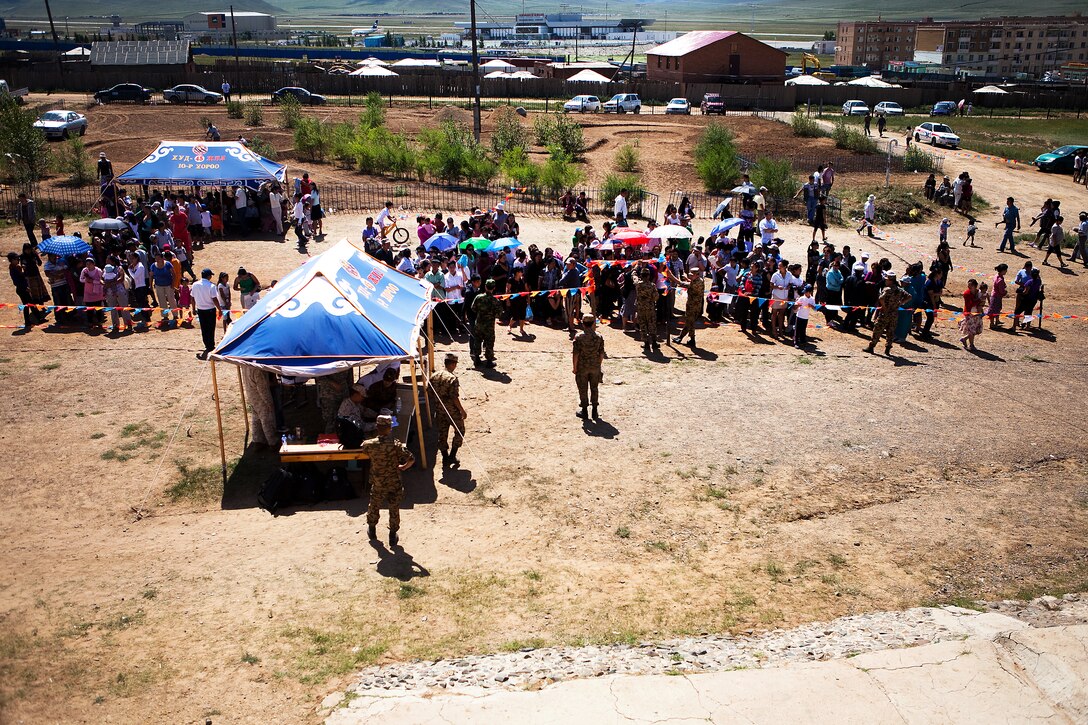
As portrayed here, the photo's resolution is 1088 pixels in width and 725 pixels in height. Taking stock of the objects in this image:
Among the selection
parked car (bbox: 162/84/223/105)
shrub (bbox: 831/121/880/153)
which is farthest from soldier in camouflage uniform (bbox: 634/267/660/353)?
parked car (bbox: 162/84/223/105)

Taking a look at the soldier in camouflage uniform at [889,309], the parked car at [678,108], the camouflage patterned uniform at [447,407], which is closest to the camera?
the camouflage patterned uniform at [447,407]

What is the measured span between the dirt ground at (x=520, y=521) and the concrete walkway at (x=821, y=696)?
0.78 m

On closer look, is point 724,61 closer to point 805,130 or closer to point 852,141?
point 805,130

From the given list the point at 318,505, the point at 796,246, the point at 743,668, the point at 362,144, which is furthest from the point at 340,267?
the point at 362,144

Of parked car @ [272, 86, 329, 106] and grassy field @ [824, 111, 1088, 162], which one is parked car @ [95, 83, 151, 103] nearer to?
parked car @ [272, 86, 329, 106]

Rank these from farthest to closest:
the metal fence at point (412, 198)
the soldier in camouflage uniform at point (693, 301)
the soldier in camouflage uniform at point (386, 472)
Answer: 1. the metal fence at point (412, 198)
2. the soldier in camouflage uniform at point (693, 301)
3. the soldier in camouflage uniform at point (386, 472)

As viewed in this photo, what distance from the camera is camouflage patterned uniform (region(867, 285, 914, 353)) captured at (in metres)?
16.5

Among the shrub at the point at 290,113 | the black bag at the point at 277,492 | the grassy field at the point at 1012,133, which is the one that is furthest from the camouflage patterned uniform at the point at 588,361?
the grassy field at the point at 1012,133

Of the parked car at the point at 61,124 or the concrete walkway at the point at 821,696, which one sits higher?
the parked car at the point at 61,124

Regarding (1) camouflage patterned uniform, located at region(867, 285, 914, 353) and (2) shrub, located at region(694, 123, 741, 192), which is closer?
(1) camouflage patterned uniform, located at region(867, 285, 914, 353)

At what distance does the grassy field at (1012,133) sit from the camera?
43.2 metres

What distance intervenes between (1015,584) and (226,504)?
9.90 meters

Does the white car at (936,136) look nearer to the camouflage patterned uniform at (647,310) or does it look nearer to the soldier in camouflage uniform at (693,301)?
the soldier in camouflage uniform at (693,301)

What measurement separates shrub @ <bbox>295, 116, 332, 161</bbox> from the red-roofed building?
3896cm
